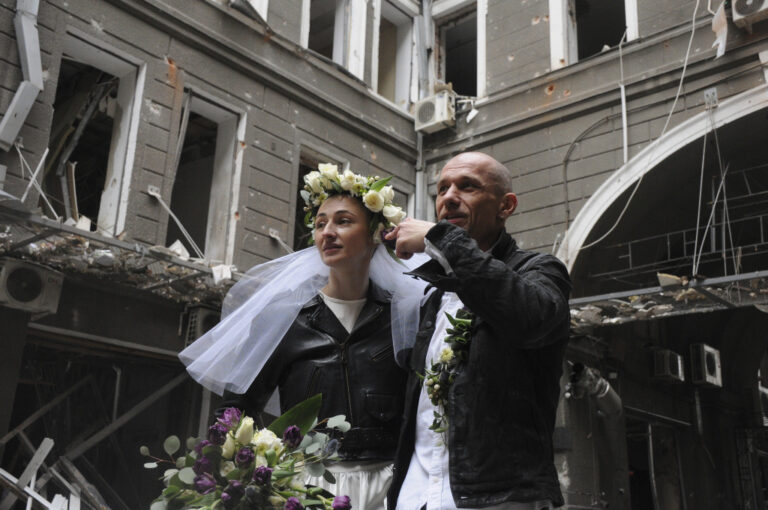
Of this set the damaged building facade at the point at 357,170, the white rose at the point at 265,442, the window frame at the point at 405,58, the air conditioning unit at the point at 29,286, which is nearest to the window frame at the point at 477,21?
the damaged building facade at the point at 357,170

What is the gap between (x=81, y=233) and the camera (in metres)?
6.43

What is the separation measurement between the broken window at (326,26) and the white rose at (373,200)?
878cm

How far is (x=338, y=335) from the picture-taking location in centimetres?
268

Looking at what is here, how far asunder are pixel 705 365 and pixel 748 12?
5727 mm

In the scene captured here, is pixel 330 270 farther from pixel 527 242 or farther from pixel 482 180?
pixel 527 242

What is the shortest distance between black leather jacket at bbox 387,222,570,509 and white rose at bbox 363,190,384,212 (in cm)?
73

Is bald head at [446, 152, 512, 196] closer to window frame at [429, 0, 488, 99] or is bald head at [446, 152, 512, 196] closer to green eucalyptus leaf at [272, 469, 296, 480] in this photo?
green eucalyptus leaf at [272, 469, 296, 480]

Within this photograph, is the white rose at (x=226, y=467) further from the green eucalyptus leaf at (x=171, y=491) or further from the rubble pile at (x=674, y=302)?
the rubble pile at (x=674, y=302)

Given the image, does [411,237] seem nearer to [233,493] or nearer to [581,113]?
[233,493]

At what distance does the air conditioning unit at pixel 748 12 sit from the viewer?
859 cm

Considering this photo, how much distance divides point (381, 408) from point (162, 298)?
6.37 metres

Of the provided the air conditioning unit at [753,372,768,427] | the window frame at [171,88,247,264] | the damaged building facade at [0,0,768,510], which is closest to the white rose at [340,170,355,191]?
the damaged building facade at [0,0,768,510]

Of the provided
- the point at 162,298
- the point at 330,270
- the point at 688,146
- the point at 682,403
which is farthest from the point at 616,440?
the point at 330,270

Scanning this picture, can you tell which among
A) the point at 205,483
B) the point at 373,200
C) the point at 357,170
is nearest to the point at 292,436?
the point at 205,483
